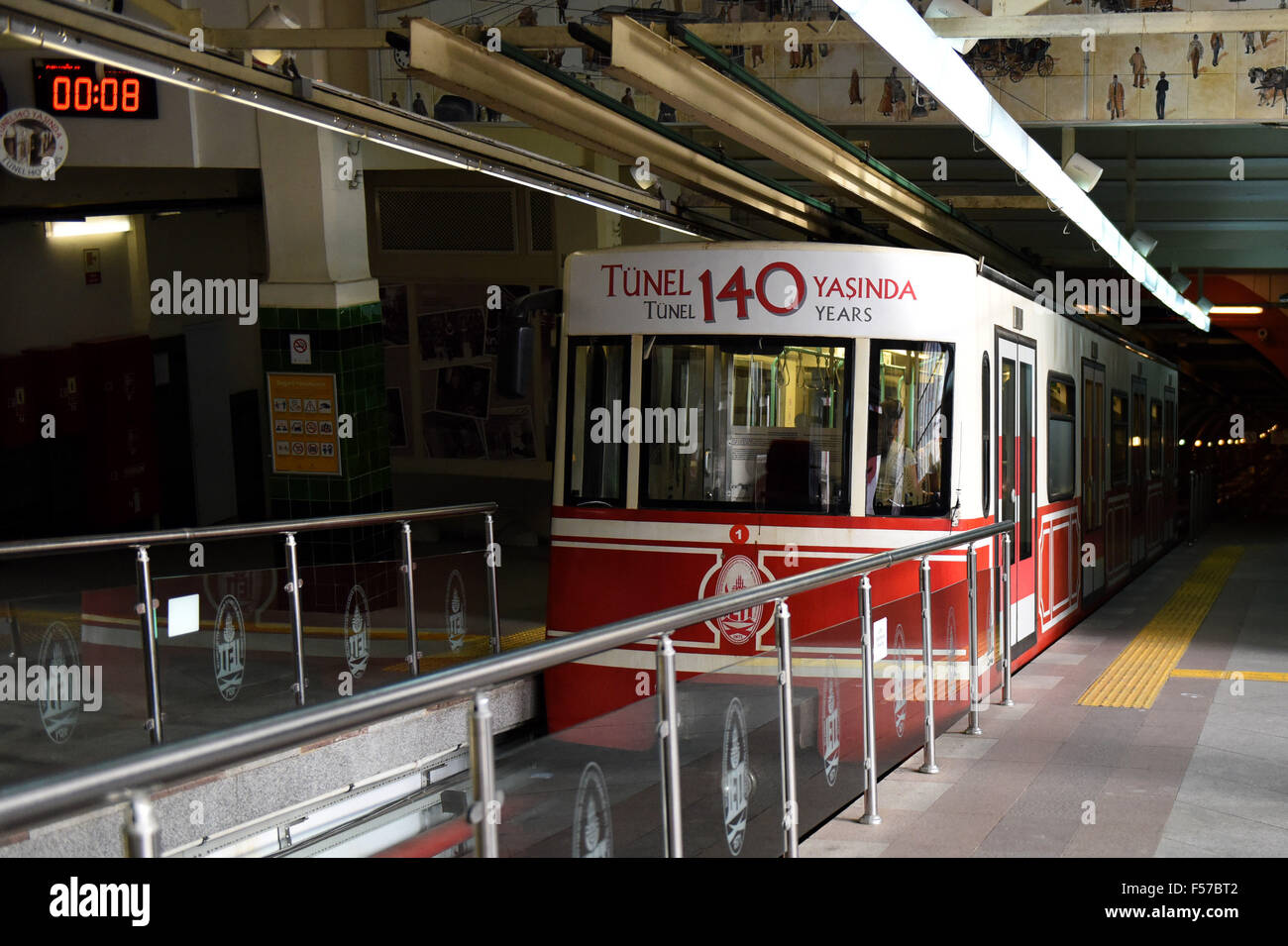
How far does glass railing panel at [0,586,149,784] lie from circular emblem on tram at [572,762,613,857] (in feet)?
12.5

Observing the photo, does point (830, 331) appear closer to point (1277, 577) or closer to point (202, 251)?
point (1277, 577)

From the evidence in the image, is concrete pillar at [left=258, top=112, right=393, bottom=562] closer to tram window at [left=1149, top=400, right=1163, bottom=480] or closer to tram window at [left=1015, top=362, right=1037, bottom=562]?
tram window at [left=1015, top=362, right=1037, bottom=562]

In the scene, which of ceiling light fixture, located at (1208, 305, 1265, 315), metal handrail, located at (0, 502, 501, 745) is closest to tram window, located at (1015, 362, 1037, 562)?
metal handrail, located at (0, 502, 501, 745)

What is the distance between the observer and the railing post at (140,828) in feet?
7.31

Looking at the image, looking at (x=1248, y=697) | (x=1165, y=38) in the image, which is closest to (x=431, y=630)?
(x=1248, y=697)

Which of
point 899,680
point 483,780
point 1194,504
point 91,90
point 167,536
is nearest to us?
point 483,780

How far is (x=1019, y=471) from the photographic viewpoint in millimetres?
8891

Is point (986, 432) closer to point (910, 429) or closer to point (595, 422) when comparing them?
point (910, 429)

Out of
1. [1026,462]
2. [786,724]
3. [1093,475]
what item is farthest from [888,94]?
[786,724]

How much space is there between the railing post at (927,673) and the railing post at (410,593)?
10.8ft

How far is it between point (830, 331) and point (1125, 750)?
2.44 m

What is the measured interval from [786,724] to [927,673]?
1677 millimetres

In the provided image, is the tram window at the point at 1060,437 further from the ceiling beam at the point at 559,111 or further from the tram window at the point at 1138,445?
the tram window at the point at 1138,445

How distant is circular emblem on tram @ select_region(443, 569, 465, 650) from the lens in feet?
Answer: 28.2
